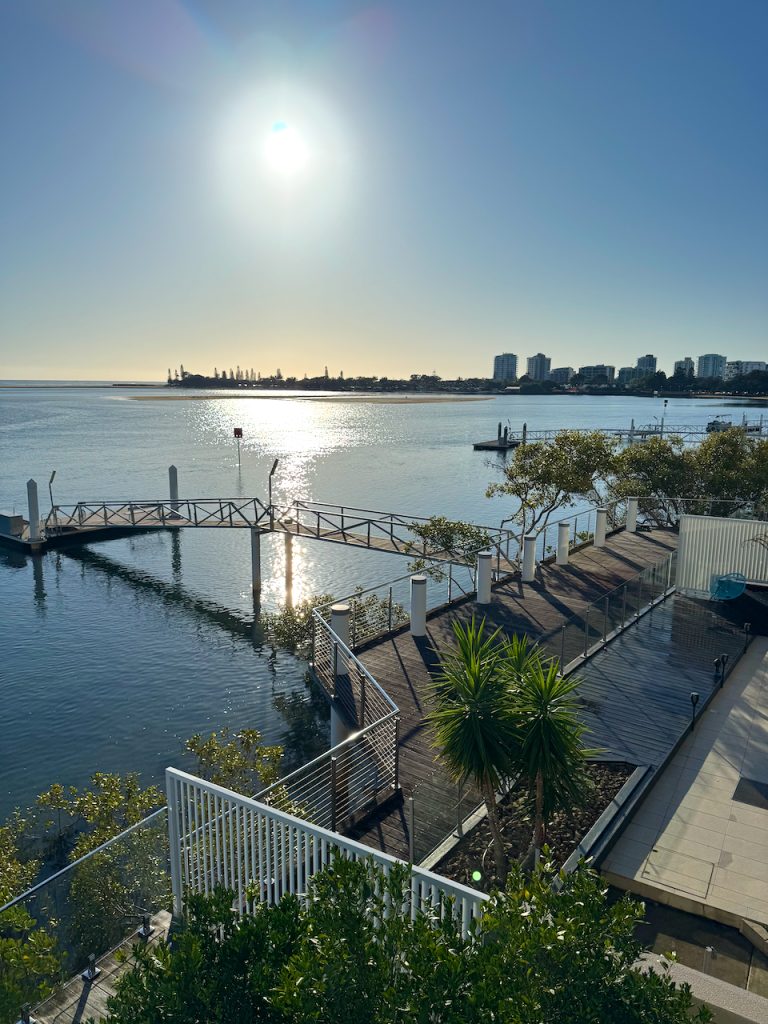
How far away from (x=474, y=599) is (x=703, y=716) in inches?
243

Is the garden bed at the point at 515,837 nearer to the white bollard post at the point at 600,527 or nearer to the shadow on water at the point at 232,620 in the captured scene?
the shadow on water at the point at 232,620

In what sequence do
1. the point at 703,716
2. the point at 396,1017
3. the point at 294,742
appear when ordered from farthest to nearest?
the point at 294,742
the point at 703,716
the point at 396,1017

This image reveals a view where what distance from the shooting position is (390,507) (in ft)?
153

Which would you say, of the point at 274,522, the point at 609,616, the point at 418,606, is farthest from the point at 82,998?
the point at 274,522

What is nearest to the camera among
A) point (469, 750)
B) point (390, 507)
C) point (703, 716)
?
point (469, 750)

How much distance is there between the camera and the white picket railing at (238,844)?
5.62 metres

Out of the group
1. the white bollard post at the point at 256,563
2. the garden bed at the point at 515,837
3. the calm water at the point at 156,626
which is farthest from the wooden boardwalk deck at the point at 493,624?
the white bollard post at the point at 256,563

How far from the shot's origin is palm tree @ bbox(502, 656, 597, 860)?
6496 millimetres

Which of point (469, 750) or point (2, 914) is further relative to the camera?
point (469, 750)

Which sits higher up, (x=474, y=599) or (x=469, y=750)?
(x=469, y=750)

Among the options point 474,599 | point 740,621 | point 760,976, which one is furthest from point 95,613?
point 760,976

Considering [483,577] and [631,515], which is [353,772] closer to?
[483,577]

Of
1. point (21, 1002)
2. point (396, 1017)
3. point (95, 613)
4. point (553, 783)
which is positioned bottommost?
point (95, 613)

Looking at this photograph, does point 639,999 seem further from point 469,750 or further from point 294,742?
point 294,742
